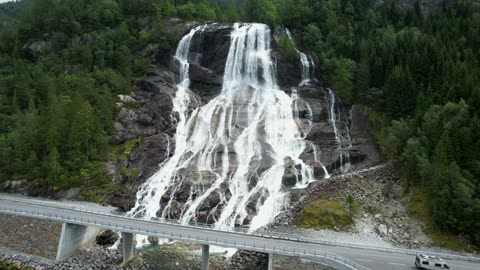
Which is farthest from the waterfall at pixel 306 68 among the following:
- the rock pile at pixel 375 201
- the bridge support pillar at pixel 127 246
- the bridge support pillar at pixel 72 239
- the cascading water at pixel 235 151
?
the bridge support pillar at pixel 72 239

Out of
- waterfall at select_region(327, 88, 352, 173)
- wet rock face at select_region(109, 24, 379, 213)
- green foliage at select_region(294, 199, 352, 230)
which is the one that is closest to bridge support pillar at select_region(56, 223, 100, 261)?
wet rock face at select_region(109, 24, 379, 213)

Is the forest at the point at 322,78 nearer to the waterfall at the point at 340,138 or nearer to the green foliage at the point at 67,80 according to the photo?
the green foliage at the point at 67,80

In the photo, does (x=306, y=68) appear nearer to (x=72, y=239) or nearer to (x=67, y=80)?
(x=67, y=80)

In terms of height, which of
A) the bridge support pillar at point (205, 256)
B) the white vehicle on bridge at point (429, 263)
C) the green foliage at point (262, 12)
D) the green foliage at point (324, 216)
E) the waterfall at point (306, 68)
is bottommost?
the bridge support pillar at point (205, 256)

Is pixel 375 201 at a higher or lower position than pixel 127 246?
higher

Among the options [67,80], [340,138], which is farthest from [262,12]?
[67,80]

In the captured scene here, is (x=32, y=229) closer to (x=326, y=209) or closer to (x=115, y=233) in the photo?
(x=115, y=233)

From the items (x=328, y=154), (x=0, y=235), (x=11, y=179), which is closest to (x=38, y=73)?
(x=11, y=179)
